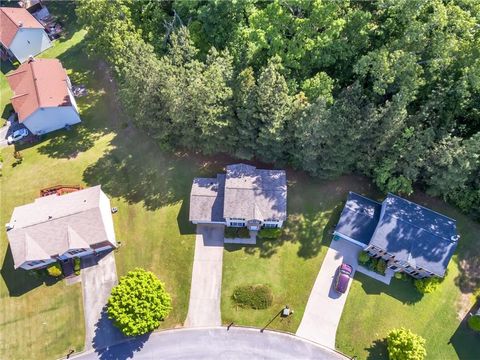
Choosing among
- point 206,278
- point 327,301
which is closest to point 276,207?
point 206,278

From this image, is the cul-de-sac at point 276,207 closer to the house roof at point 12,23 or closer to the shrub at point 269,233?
the shrub at point 269,233

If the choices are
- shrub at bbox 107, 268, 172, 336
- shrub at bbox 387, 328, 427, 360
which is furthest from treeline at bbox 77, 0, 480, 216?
shrub at bbox 107, 268, 172, 336

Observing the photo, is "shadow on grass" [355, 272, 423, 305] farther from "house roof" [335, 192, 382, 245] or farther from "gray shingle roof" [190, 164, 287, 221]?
"gray shingle roof" [190, 164, 287, 221]

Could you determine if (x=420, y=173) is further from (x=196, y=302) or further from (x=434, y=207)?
(x=196, y=302)

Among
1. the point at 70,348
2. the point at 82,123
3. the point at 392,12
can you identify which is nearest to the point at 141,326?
the point at 70,348

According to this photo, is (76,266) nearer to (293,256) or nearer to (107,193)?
(107,193)
